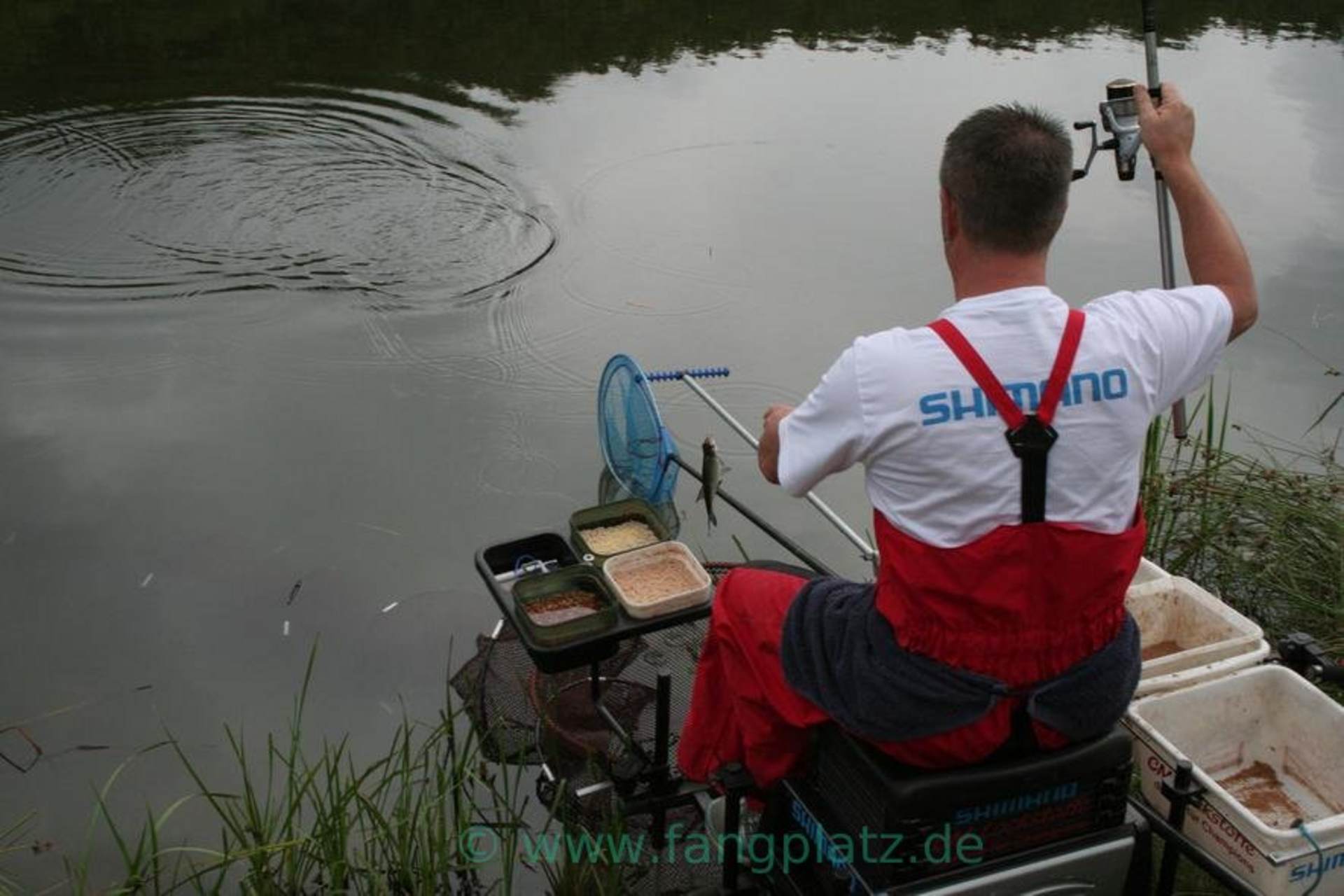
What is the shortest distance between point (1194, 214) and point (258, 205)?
5358 mm

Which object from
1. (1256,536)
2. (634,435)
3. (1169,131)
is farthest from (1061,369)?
(1256,536)

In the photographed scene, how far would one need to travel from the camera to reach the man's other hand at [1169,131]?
7.36 feet

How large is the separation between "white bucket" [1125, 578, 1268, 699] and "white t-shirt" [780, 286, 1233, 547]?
1.02m

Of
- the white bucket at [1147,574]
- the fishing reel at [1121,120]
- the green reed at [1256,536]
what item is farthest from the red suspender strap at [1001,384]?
the green reed at [1256,536]

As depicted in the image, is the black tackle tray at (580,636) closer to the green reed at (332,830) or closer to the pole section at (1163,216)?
the green reed at (332,830)

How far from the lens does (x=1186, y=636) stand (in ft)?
10.2

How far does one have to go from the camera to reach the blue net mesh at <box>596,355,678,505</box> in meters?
3.58

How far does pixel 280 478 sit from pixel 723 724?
8.46 ft

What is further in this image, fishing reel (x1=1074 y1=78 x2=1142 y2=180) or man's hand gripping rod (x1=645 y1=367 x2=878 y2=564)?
man's hand gripping rod (x1=645 y1=367 x2=878 y2=564)

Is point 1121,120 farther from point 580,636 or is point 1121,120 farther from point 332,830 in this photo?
point 332,830

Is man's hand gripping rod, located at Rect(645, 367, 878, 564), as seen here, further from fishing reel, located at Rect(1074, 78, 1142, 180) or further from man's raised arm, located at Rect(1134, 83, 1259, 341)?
fishing reel, located at Rect(1074, 78, 1142, 180)

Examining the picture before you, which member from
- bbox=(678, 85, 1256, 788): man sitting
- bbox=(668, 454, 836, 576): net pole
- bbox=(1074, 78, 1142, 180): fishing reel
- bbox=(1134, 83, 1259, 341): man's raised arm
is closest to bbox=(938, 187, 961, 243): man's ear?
bbox=(678, 85, 1256, 788): man sitting

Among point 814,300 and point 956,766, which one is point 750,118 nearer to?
point 814,300

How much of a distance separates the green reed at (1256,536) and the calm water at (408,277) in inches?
41.3
